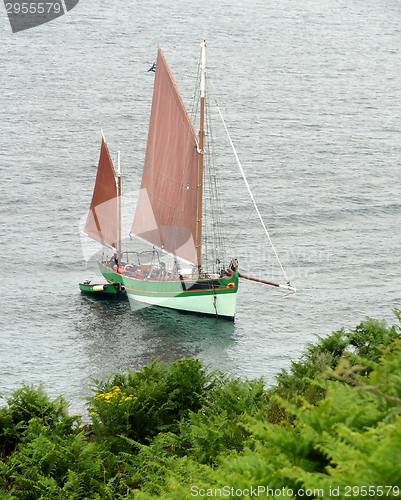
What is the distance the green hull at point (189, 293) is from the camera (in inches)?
1927

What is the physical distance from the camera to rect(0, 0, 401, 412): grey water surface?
46031 mm

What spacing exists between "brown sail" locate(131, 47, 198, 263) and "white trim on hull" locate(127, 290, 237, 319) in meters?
3.33

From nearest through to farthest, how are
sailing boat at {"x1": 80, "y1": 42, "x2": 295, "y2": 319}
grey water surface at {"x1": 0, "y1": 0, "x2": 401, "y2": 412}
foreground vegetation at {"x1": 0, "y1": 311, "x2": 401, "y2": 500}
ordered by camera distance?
foreground vegetation at {"x1": 0, "y1": 311, "x2": 401, "y2": 500}
grey water surface at {"x1": 0, "y1": 0, "x2": 401, "y2": 412}
sailing boat at {"x1": 80, "y1": 42, "x2": 295, "y2": 319}

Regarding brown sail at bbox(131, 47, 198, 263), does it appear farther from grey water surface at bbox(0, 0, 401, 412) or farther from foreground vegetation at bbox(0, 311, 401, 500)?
foreground vegetation at bbox(0, 311, 401, 500)

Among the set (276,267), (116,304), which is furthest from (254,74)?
(116,304)

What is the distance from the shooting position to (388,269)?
57656 millimetres

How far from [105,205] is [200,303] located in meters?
12.9

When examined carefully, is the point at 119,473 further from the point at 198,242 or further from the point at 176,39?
the point at 176,39

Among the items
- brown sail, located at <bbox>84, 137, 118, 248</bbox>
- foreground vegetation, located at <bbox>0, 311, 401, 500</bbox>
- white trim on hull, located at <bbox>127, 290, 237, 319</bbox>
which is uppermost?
foreground vegetation, located at <bbox>0, 311, 401, 500</bbox>

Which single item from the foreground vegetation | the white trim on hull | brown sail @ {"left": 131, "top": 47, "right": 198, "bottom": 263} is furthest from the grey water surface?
the foreground vegetation

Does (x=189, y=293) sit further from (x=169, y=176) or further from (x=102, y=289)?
(x=169, y=176)

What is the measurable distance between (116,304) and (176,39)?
222 ft

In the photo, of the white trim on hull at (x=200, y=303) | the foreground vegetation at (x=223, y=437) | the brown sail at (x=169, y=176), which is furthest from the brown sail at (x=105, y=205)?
the foreground vegetation at (x=223, y=437)

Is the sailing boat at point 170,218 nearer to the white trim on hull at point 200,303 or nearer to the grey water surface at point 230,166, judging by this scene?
the white trim on hull at point 200,303
